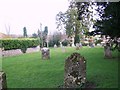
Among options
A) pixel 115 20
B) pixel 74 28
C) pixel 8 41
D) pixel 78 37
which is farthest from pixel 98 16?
pixel 78 37

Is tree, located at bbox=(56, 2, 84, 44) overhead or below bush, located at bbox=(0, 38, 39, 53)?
overhead

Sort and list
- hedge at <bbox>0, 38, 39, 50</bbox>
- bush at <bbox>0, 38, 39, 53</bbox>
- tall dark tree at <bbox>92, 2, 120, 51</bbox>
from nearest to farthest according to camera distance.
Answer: tall dark tree at <bbox>92, 2, 120, 51</bbox>, hedge at <bbox>0, 38, 39, 50</bbox>, bush at <bbox>0, 38, 39, 53</bbox>

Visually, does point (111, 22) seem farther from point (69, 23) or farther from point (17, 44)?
point (69, 23)

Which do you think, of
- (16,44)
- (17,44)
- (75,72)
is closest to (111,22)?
(75,72)

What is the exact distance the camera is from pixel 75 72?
9.20m

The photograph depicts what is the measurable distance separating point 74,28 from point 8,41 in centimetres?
2120

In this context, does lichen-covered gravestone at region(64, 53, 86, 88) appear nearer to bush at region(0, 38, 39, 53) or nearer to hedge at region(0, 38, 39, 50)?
hedge at region(0, 38, 39, 50)

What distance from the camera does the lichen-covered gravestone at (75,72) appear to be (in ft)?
29.9

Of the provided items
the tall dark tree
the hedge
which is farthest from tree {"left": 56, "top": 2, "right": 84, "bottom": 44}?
the tall dark tree

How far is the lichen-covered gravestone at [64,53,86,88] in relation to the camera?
29.9 ft

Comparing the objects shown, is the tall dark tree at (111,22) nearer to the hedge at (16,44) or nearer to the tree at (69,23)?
the hedge at (16,44)

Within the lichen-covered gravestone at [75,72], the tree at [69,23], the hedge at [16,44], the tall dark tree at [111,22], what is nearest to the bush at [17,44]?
the hedge at [16,44]

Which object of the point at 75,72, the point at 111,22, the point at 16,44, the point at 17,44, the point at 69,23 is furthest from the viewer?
the point at 69,23

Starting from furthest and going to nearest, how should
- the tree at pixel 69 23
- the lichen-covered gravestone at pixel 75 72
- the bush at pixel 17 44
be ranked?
the tree at pixel 69 23 → the bush at pixel 17 44 → the lichen-covered gravestone at pixel 75 72
